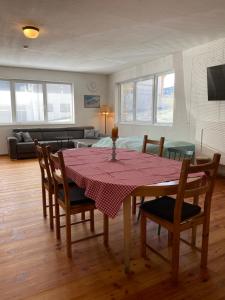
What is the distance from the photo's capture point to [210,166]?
5.19 ft

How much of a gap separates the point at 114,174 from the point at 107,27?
2679 mm

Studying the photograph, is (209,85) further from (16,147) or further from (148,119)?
(16,147)

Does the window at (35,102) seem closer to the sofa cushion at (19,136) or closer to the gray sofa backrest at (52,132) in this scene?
the gray sofa backrest at (52,132)

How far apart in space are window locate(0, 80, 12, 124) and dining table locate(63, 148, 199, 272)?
5325mm

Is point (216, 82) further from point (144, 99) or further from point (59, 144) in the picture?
point (59, 144)

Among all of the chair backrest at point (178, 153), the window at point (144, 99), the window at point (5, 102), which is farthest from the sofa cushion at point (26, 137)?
the chair backrest at point (178, 153)

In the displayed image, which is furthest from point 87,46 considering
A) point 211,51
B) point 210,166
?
point 210,166

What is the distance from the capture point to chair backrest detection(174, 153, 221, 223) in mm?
1494

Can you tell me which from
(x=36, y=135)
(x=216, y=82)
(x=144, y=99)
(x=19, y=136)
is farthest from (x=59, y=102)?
(x=216, y=82)

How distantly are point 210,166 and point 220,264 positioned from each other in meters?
0.88

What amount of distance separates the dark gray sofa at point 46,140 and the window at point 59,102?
515mm

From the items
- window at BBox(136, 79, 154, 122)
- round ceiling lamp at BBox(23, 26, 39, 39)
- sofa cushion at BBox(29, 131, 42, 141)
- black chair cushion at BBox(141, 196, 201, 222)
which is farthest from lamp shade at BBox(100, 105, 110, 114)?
black chair cushion at BBox(141, 196, 201, 222)

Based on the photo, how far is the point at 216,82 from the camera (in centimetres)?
414

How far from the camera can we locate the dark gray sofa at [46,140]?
618 cm
